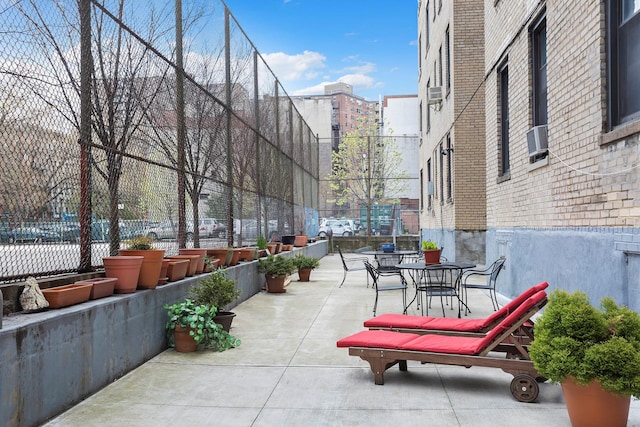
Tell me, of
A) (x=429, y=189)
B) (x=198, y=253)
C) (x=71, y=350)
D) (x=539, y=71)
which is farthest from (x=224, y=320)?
(x=429, y=189)

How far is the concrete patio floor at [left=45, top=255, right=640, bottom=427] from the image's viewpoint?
13.4 ft

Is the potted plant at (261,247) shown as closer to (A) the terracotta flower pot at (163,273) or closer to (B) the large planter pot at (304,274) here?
(B) the large planter pot at (304,274)

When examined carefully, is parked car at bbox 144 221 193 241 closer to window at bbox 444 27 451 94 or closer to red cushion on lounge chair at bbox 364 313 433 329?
red cushion on lounge chair at bbox 364 313 433 329

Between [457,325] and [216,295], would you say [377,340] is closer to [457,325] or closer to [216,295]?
[457,325]

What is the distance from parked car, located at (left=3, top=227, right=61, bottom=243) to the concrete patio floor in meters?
1.40

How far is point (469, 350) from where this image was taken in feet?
15.5

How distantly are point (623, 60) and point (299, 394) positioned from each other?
4187 millimetres

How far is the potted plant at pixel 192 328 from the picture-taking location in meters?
6.16

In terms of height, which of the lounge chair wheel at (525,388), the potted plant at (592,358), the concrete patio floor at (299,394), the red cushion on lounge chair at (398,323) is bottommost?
the concrete patio floor at (299,394)

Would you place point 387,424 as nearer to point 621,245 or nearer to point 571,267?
point 621,245

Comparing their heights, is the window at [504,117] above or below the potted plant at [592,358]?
above

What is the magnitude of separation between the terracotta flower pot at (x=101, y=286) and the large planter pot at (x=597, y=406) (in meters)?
4.01

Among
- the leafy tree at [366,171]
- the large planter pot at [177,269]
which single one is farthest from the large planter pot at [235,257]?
the leafy tree at [366,171]

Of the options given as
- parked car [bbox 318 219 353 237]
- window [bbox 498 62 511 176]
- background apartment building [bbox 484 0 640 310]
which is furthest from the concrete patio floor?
parked car [bbox 318 219 353 237]
